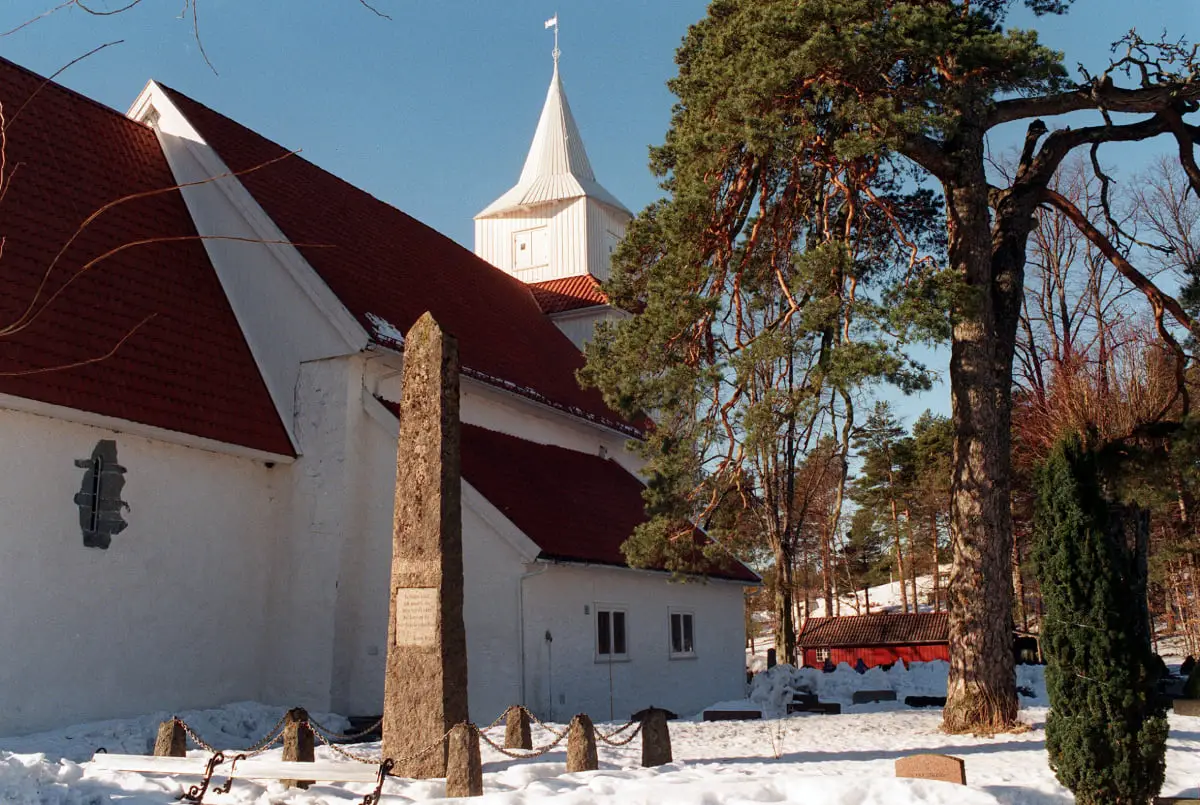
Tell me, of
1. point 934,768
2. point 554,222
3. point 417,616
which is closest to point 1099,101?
point 934,768

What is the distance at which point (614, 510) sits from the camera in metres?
20.9

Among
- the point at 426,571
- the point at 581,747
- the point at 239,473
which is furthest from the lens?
the point at 239,473

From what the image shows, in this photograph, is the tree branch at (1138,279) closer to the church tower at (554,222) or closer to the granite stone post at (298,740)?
the granite stone post at (298,740)

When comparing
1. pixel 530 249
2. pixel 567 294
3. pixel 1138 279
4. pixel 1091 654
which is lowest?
pixel 1091 654

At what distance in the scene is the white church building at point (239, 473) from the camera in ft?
44.2

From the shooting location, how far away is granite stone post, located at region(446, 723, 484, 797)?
8609 mm

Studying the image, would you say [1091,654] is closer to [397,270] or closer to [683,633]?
[683,633]

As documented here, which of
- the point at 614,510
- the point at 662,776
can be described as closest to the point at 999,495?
the point at 662,776

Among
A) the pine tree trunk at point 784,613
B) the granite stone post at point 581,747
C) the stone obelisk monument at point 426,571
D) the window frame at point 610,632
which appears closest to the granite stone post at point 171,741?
the stone obelisk monument at point 426,571

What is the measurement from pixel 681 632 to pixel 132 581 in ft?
33.3

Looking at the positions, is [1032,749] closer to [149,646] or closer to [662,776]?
[662,776]

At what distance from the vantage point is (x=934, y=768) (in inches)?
337

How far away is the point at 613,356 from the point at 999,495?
17.8 ft

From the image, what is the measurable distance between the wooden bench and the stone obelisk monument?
1037 millimetres
